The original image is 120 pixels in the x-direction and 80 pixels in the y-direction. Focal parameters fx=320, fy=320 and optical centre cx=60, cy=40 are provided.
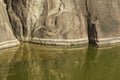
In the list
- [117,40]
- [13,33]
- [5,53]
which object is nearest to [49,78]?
[5,53]

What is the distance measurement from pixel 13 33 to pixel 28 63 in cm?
248

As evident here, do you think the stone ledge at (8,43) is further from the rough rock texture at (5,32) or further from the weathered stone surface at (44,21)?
the weathered stone surface at (44,21)

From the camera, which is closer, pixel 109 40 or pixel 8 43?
pixel 8 43

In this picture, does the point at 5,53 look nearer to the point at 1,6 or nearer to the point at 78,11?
the point at 1,6

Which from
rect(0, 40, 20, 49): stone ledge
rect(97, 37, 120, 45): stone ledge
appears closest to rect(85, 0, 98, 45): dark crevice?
rect(97, 37, 120, 45): stone ledge

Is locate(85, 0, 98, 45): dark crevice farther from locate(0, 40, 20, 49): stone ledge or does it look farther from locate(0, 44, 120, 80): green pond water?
locate(0, 40, 20, 49): stone ledge

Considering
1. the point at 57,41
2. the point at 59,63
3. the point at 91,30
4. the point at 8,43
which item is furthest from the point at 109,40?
the point at 8,43

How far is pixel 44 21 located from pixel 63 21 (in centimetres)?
79

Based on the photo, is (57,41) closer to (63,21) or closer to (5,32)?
(63,21)

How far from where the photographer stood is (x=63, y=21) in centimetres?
1325

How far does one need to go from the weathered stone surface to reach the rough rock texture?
253 mm

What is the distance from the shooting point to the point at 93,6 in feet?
46.0

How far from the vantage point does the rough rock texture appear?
12.4 m

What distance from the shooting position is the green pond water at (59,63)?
10188 mm
